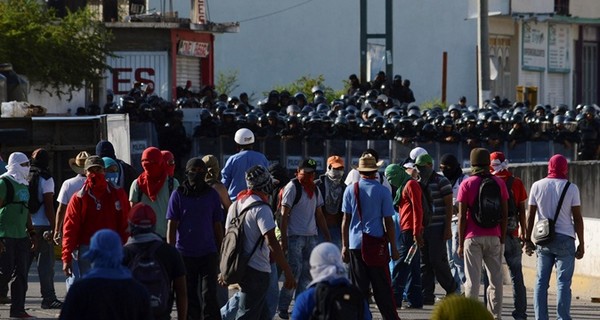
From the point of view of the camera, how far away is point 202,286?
10844 millimetres

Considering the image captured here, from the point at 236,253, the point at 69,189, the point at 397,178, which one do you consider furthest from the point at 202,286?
the point at 397,178

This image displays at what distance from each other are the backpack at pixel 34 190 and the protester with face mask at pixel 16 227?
1.36 feet

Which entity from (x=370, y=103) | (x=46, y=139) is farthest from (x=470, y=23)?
(x=46, y=139)

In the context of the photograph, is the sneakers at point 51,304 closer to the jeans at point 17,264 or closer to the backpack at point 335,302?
the jeans at point 17,264

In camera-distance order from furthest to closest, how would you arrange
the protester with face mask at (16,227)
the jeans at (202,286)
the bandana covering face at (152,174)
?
the protester with face mask at (16,227) → the bandana covering face at (152,174) → the jeans at (202,286)

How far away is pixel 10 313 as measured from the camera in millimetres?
12891

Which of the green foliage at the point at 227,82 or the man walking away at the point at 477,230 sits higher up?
the green foliage at the point at 227,82

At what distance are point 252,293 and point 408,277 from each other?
430 centimetres

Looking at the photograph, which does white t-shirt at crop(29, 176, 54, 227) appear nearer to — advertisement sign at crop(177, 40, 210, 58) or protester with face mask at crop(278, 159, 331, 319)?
protester with face mask at crop(278, 159, 331, 319)

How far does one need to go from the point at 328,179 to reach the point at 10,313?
3015 millimetres

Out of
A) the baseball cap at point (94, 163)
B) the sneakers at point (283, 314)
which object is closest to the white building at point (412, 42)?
the sneakers at point (283, 314)

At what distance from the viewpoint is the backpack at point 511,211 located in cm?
1288

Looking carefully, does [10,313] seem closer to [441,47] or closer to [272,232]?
[272,232]

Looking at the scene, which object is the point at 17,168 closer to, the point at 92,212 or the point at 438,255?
the point at 92,212
